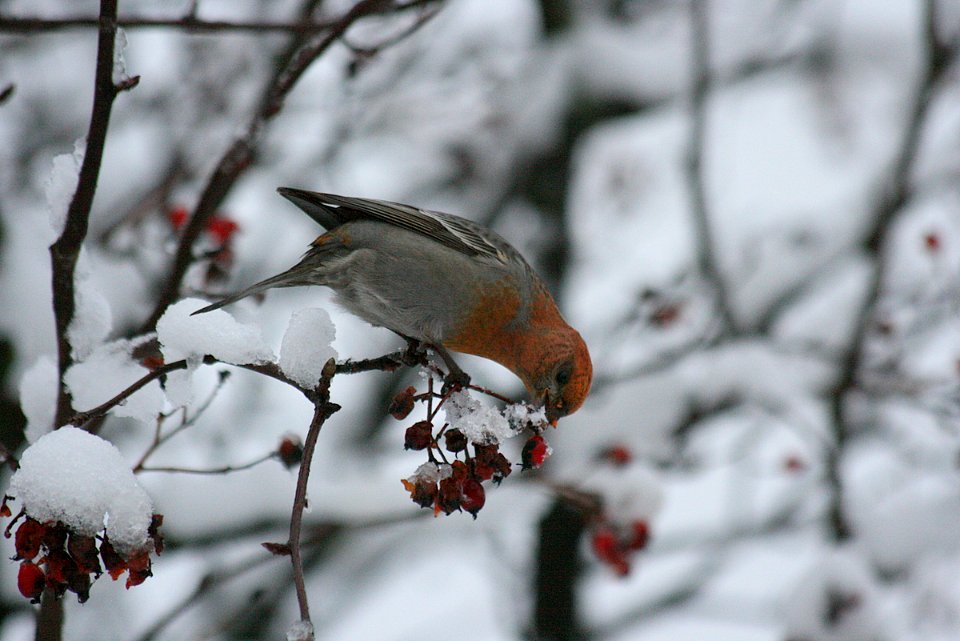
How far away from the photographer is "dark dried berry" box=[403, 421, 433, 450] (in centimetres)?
184

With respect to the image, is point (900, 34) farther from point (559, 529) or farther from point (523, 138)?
point (559, 529)

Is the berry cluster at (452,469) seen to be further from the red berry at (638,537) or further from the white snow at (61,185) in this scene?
the red berry at (638,537)

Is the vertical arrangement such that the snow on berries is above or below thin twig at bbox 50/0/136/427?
below

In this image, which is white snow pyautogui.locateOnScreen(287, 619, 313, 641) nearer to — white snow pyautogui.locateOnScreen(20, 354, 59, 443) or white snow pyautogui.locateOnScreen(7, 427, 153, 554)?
white snow pyautogui.locateOnScreen(7, 427, 153, 554)

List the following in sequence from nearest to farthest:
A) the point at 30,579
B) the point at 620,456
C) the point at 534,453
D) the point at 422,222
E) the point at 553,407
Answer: the point at 30,579 → the point at 534,453 → the point at 553,407 → the point at 422,222 → the point at 620,456

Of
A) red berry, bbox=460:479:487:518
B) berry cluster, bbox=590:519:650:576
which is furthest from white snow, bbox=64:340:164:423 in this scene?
berry cluster, bbox=590:519:650:576

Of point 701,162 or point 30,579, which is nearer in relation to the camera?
point 30,579

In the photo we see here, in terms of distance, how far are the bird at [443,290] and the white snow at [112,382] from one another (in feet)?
3.04

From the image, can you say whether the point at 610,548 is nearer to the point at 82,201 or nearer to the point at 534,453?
the point at 534,453

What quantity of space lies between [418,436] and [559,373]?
127cm

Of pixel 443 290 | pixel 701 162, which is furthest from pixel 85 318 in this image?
pixel 701 162

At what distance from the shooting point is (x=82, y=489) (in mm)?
1506

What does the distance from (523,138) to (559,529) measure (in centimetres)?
335

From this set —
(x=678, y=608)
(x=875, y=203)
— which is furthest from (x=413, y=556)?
(x=875, y=203)
